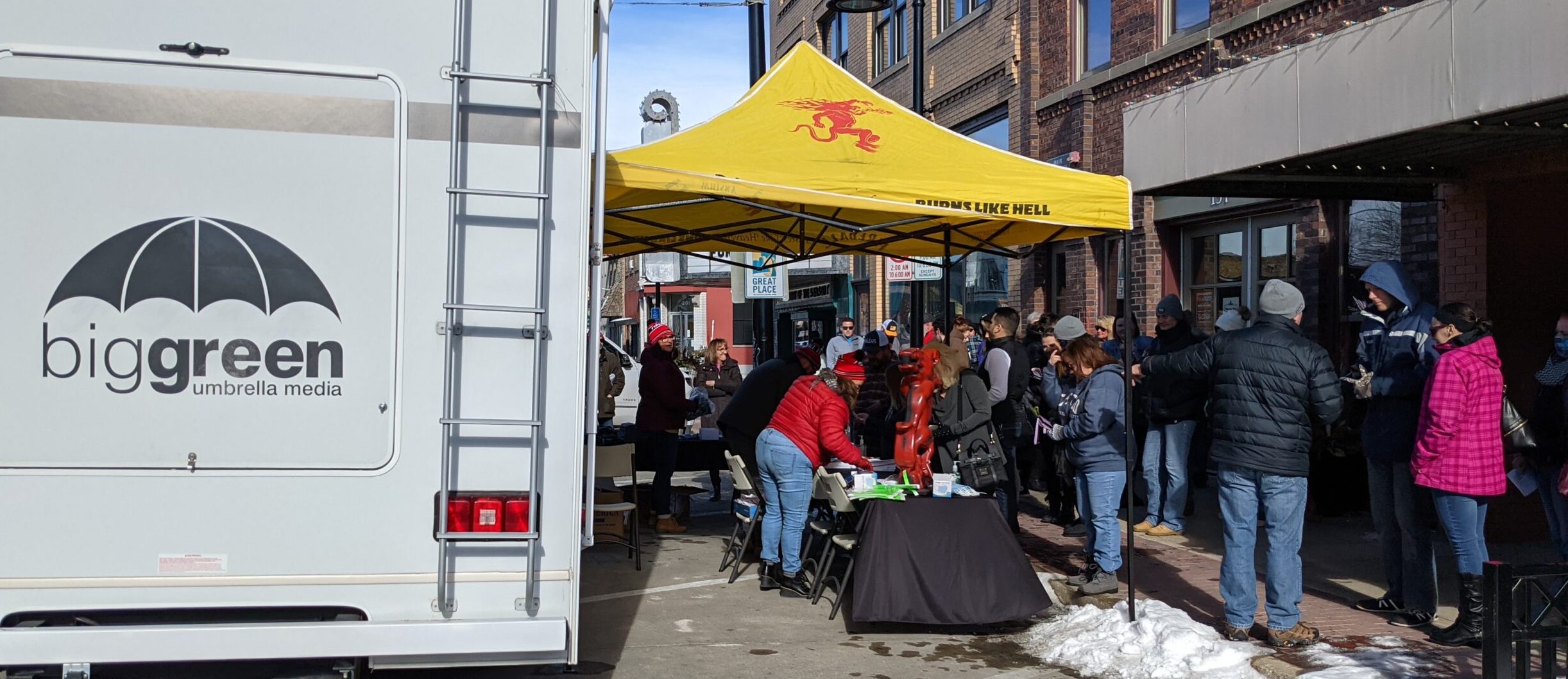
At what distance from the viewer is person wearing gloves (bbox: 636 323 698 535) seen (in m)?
10.1

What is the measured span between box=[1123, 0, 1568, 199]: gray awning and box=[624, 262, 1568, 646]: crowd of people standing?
91 centimetres

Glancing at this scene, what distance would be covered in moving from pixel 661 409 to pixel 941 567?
3861mm

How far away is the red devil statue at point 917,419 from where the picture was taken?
7.66 meters

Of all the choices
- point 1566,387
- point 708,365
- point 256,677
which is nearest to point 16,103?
point 256,677

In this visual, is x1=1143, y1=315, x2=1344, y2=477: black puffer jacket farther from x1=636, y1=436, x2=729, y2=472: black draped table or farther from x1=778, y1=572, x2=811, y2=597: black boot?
x1=636, y1=436, x2=729, y2=472: black draped table

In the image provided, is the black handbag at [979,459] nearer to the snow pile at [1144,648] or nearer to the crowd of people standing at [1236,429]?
the crowd of people standing at [1236,429]

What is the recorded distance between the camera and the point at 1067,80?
15172mm

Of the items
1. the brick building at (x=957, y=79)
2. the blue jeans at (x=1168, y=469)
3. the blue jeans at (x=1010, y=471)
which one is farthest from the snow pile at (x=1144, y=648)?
the brick building at (x=957, y=79)

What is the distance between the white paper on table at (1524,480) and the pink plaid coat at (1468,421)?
0.82 metres

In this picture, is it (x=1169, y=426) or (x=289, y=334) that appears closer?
(x=289, y=334)

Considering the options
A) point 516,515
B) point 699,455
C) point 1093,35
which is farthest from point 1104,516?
point 1093,35

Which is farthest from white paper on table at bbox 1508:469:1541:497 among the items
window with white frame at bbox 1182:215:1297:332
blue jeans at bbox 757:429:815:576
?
window with white frame at bbox 1182:215:1297:332

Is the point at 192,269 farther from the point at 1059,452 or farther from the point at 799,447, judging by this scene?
the point at 1059,452

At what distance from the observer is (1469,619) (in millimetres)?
6250
